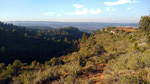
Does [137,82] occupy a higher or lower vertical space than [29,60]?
higher

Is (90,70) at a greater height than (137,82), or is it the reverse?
(137,82)

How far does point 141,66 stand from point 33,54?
38.9 metres

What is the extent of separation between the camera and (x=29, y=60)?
111ft

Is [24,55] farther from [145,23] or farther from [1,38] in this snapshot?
[145,23]

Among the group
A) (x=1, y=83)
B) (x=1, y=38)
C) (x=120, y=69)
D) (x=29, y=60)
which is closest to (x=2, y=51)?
(x=29, y=60)

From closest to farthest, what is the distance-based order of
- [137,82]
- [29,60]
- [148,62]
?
1. [137,82]
2. [148,62]
3. [29,60]

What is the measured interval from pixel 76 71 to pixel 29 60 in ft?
112

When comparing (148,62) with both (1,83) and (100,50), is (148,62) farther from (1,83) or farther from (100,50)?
(1,83)

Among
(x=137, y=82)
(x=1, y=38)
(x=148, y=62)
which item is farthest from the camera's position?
(x=1, y=38)

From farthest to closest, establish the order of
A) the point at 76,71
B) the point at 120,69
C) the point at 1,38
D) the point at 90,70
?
the point at 1,38, the point at 90,70, the point at 76,71, the point at 120,69

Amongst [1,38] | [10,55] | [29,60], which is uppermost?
[1,38]

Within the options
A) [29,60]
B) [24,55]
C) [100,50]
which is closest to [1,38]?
[24,55]

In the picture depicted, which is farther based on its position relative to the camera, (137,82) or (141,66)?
(141,66)

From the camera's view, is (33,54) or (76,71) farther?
(33,54)
